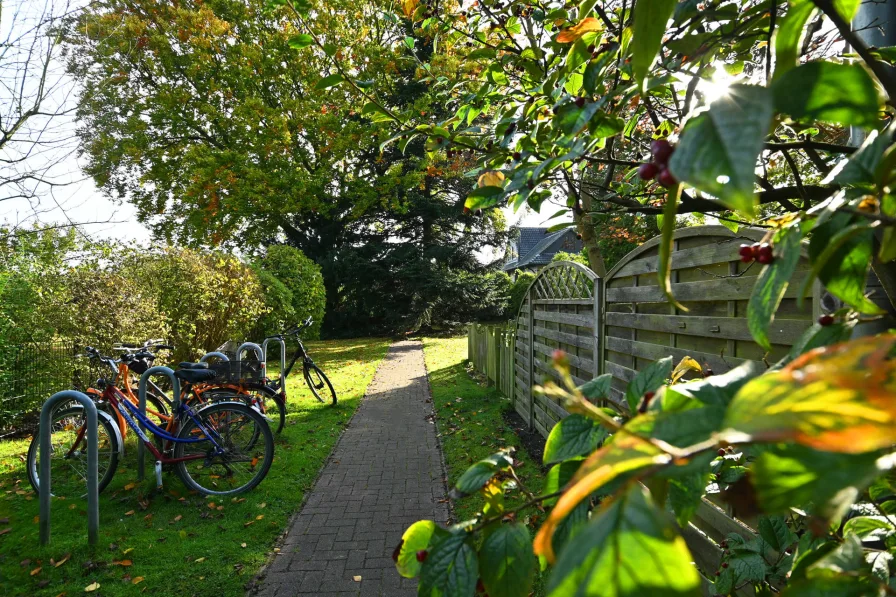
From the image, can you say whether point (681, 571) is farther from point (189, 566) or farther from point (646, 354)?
point (189, 566)

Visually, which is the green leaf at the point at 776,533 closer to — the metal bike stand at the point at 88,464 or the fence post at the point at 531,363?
the metal bike stand at the point at 88,464

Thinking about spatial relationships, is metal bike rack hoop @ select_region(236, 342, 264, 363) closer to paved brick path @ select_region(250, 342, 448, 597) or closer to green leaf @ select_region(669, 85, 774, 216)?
paved brick path @ select_region(250, 342, 448, 597)

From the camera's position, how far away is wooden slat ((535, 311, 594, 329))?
4525 mm

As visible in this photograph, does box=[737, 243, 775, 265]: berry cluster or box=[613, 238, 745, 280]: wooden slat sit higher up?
box=[613, 238, 745, 280]: wooden slat

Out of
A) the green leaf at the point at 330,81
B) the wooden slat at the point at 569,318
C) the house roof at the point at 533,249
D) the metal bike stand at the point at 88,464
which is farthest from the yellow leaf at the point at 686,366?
the house roof at the point at 533,249

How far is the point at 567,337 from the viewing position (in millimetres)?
5184

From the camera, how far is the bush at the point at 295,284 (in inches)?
575

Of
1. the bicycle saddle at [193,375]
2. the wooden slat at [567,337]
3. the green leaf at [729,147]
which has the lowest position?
the bicycle saddle at [193,375]

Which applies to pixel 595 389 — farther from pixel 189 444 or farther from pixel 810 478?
pixel 189 444

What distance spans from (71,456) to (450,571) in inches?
237

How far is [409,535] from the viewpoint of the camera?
28.0 inches

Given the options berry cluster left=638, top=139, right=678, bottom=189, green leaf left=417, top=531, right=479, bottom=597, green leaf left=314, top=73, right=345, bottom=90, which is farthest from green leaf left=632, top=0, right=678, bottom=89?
green leaf left=314, top=73, right=345, bottom=90

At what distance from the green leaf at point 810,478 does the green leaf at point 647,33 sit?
0.37 m

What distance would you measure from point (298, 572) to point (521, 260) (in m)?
38.7
